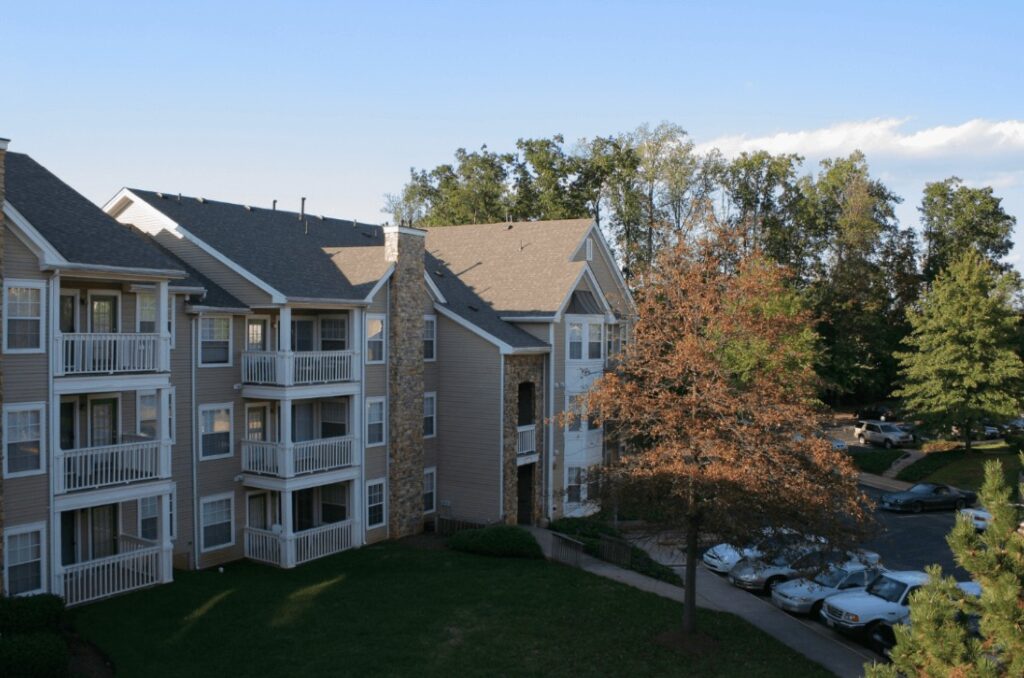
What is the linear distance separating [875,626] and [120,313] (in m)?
20.6

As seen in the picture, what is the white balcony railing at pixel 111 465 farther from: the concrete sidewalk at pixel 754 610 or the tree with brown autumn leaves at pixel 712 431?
the concrete sidewalk at pixel 754 610

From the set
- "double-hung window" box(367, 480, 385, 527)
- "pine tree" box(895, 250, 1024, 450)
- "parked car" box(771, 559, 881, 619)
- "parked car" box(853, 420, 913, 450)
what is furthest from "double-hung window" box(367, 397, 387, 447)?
"parked car" box(853, 420, 913, 450)

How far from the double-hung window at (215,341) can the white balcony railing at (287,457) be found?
2.56 metres

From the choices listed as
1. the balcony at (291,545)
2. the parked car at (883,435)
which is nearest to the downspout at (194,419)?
the balcony at (291,545)

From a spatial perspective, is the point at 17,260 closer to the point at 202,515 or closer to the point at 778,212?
the point at 202,515

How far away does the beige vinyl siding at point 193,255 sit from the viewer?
24.7m

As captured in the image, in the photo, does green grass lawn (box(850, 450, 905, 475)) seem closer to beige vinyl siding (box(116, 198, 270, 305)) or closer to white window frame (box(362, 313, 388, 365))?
white window frame (box(362, 313, 388, 365))

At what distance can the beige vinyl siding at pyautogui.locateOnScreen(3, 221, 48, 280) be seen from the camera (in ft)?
60.4

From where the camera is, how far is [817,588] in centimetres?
2362

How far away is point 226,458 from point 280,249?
7.04 m

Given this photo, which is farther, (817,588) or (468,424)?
(468,424)

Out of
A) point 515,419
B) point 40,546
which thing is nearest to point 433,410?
point 515,419

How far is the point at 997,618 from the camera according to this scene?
34.0 feet

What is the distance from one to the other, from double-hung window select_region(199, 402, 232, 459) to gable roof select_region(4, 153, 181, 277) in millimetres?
4705
